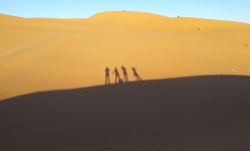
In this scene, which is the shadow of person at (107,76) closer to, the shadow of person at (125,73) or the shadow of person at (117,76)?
the shadow of person at (117,76)

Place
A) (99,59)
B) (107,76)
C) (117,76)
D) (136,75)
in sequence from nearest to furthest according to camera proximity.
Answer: (107,76)
(117,76)
(136,75)
(99,59)

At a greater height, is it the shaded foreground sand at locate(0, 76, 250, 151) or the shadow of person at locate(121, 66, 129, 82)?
the shadow of person at locate(121, 66, 129, 82)

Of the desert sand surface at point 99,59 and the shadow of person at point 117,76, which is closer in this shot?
the desert sand surface at point 99,59

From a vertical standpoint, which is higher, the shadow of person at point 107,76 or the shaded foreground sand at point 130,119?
the shadow of person at point 107,76

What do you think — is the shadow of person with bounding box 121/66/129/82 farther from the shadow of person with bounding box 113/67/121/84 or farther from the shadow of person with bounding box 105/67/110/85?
the shadow of person with bounding box 105/67/110/85

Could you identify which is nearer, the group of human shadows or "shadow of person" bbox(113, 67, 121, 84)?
the group of human shadows

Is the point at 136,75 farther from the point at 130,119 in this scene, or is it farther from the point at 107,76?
the point at 130,119

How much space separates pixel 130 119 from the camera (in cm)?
902

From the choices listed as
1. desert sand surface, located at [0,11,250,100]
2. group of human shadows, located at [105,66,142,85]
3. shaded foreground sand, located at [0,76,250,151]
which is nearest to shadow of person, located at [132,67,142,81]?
group of human shadows, located at [105,66,142,85]

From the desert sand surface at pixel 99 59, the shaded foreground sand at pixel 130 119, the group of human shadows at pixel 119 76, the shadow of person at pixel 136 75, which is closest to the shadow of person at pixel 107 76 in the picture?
the group of human shadows at pixel 119 76

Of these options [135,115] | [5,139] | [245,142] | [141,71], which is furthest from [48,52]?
[245,142]

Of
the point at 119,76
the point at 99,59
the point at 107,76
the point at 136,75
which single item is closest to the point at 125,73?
the point at 136,75

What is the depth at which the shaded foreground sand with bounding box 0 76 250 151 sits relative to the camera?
696 centimetres

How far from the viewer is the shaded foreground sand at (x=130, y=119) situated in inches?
274
